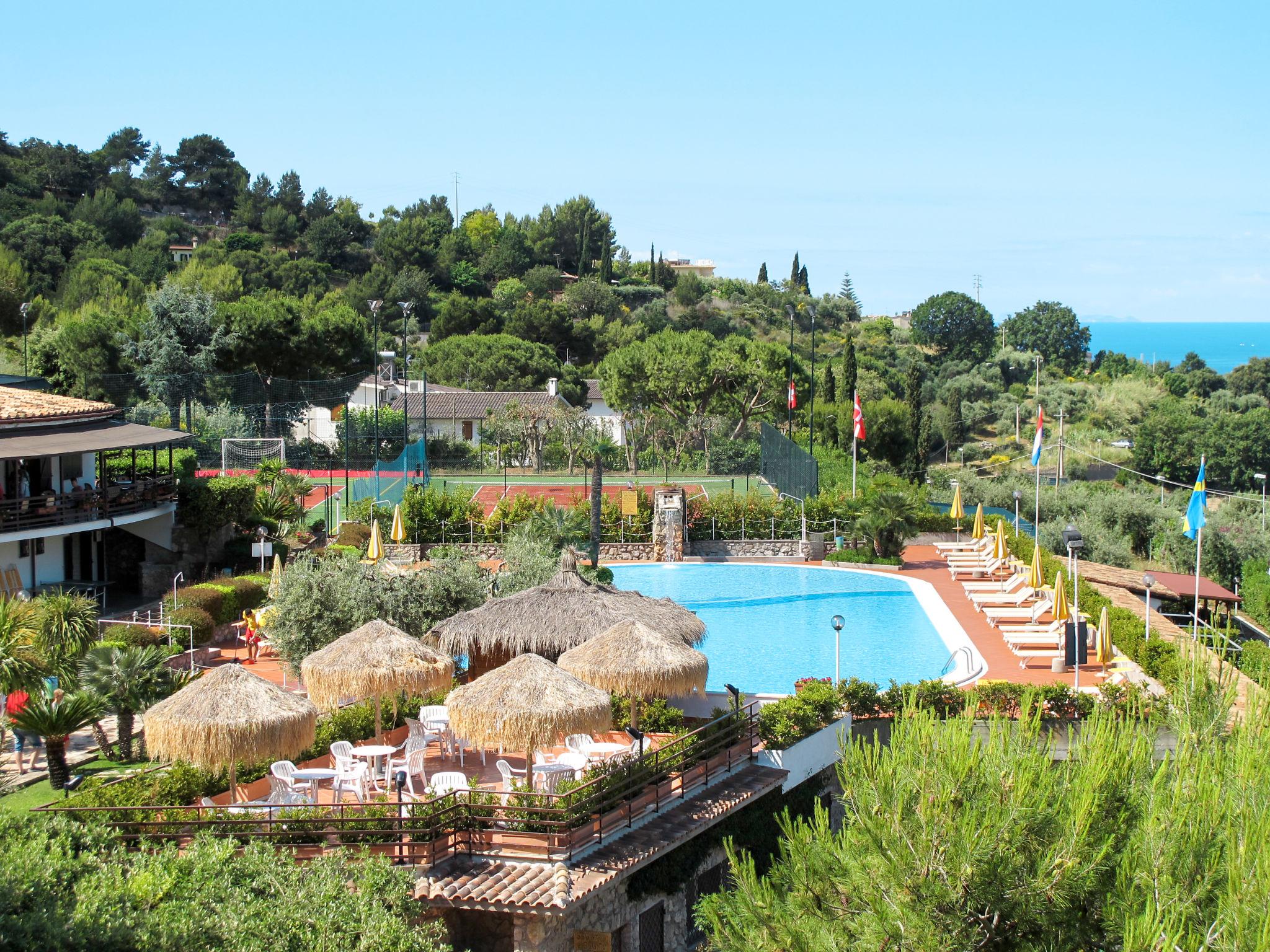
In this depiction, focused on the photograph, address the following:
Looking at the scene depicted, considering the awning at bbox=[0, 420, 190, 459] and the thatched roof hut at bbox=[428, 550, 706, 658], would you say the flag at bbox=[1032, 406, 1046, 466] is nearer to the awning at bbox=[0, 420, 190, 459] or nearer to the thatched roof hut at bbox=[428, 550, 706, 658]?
the thatched roof hut at bbox=[428, 550, 706, 658]

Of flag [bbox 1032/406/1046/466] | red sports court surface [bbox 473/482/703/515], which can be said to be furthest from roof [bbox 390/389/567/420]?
flag [bbox 1032/406/1046/466]

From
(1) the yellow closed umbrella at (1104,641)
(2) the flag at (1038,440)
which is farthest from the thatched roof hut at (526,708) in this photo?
(2) the flag at (1038,440)

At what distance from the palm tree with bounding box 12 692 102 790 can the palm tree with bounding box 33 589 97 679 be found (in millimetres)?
1885

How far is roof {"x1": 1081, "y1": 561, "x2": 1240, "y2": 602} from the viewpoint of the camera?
2847 cm

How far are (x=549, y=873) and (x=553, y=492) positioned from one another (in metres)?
26.6

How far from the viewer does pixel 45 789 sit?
47.8ft

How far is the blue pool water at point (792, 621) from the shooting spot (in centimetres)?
2288

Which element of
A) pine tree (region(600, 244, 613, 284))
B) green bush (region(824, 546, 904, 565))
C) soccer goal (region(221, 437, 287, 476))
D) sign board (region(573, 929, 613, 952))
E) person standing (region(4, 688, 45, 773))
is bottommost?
sign board (region(573, 929, 613, 952))

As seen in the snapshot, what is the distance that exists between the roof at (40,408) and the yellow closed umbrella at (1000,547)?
1987cm

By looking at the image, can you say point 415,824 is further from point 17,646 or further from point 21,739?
point 17,646

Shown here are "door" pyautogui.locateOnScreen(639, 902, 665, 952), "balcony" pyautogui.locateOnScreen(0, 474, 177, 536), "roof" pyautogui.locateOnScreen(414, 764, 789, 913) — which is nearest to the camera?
"roof" pyautogui.locateOnScreen(414, 764, 789, 913)

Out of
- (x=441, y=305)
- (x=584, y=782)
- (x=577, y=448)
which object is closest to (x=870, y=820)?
(x=584, y=782)

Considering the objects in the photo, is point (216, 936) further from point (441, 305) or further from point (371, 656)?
point (441, 305)

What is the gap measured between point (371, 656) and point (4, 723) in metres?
4.74
